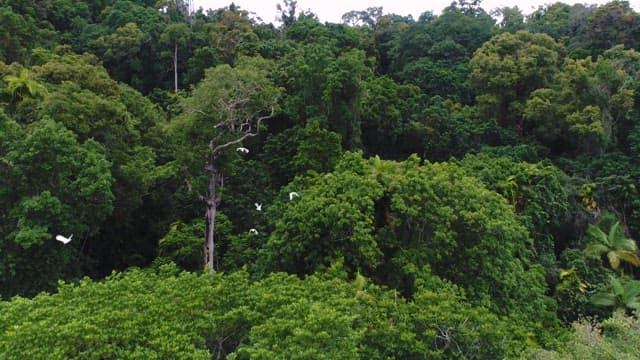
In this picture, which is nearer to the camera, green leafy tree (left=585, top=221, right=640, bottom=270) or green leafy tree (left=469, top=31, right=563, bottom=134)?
green leafy tree (left=585, top=221, right=640, bottom=270)

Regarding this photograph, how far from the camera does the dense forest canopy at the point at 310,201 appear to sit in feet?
26.9

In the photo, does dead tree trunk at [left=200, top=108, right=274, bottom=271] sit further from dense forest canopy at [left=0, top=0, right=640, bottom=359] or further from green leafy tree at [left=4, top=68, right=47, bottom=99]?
green leafy tree at [left=4, top=68, right=47, bottom=99]

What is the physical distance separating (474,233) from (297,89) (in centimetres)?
1114

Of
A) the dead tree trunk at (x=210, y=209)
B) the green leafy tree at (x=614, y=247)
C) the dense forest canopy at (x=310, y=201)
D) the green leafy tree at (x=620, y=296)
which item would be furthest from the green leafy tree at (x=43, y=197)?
the green leafy tree at (x=614, y=247)

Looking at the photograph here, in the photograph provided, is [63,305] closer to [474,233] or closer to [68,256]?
[68,256]

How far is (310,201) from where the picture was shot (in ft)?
39.2

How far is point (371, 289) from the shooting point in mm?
9805

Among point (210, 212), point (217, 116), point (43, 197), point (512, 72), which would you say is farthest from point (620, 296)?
point (43, 197)

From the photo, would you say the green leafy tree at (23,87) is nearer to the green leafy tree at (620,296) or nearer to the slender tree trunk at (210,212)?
the slender tree trunk at (210,212)

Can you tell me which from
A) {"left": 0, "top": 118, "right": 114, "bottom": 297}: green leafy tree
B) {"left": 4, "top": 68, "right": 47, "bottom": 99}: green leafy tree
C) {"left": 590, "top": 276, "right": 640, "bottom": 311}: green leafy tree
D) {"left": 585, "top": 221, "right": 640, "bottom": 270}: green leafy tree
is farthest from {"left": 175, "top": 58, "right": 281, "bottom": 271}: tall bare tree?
{"left": 585, "top": 221, "right": 640, "bottom": 270}: green leafy tree

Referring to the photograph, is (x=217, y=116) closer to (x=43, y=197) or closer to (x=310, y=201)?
(x=310, y=201)

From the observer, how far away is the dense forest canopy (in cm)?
819

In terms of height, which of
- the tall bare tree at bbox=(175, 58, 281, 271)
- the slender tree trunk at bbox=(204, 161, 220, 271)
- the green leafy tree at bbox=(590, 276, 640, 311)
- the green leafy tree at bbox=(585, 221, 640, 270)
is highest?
the tall bare tree at bbox=(175, 58, 281, 271)

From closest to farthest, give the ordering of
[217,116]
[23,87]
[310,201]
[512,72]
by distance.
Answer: [310,201] → [217,116] → [23,87] → [512,72]
